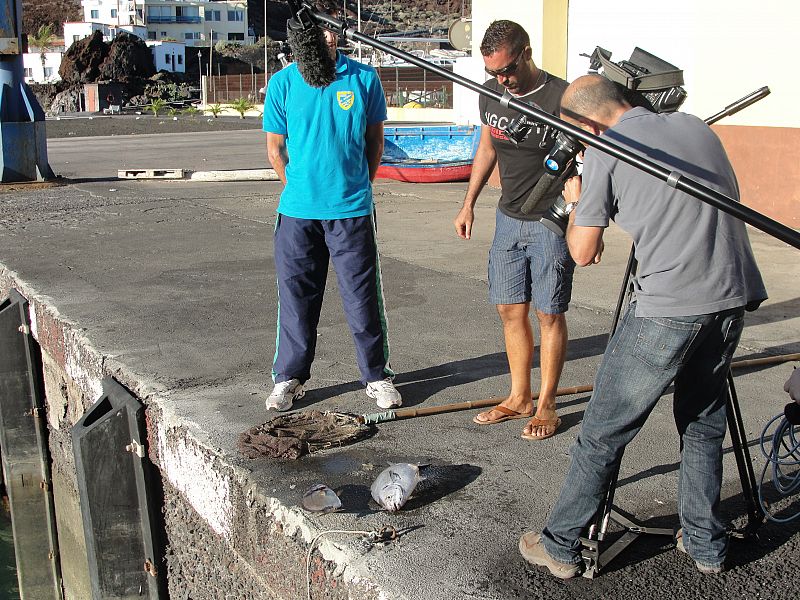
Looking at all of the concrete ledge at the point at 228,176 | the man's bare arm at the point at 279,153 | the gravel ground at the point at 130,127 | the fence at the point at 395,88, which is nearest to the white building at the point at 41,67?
the fence at the point at 395,88

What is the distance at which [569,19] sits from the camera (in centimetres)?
1343

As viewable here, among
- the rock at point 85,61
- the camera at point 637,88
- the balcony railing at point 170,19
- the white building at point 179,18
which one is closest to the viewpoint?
the camera at point 637,88

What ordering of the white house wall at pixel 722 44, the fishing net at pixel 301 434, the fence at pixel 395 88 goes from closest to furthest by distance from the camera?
the fishing net at pixel 301 434 → the white house wall at pixel 722 44 → the fence at pixel 395 88

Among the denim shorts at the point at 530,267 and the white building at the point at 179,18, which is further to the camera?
the white building at the point at 179,18

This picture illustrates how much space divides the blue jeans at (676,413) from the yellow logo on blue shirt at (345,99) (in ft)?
7.04

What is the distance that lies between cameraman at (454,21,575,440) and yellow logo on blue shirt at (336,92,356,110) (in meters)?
0.67

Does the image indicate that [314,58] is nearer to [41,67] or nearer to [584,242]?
[584,242]

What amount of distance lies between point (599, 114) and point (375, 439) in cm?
204

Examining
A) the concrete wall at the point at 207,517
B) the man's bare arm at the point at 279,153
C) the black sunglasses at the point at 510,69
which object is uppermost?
the black sunglasses at the point at 510,69

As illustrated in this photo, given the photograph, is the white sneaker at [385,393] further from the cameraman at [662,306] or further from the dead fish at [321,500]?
the cameraman at [662,306]

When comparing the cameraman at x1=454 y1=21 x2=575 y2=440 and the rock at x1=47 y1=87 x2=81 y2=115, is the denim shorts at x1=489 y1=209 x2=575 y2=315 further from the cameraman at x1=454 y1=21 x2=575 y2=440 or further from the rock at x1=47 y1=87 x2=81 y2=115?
the rock at x1=47 y1=87 x2=81 y2=115

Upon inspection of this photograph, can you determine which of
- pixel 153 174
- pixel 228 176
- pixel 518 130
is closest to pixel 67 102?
pixel 153 174

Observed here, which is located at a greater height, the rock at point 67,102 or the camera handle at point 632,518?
the rock at point 67,102

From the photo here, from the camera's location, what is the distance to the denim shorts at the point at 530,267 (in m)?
4.38
